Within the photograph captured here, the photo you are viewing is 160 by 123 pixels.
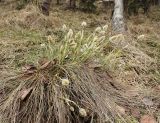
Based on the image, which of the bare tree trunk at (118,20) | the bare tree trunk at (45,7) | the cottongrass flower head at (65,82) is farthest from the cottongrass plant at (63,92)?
the bare tree trunk at (45,7)

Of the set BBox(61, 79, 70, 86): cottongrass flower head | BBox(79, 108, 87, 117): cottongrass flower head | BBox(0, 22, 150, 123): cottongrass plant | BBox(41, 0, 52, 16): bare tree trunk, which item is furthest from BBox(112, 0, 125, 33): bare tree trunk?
BBox(79, 108, 87, 117): cottongrass flower head

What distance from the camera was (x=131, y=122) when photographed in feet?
11.7

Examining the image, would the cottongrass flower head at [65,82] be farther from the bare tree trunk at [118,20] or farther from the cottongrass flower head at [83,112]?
the bare tree trunk at [118,20]

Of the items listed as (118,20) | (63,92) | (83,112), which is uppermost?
(118,20)

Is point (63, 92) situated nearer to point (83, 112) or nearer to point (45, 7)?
point (83, 112)

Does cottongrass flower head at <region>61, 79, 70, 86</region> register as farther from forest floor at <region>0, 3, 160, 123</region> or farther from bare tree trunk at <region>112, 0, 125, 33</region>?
bare tree trunk at <region>112, 0, 125, 33</region>

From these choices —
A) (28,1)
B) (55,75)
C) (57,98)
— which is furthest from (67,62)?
(28,1)

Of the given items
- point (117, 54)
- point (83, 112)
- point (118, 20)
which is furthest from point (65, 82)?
point (118, 20)

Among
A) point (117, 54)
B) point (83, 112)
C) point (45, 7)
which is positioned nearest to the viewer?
point (83, 112)

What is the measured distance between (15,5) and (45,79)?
496cm

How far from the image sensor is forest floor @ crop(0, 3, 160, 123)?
12.6 ft

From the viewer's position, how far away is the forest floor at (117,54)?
3841mm

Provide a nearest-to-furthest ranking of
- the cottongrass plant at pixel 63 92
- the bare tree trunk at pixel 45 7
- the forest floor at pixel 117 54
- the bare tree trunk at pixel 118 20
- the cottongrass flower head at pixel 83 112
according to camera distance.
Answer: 1. the cottongrass flower head at pixel 83 112
2. the cottongrass plant at pixel 63 92
3. the forest floor at pixel 117 54
4. the bare tree trunk at pixel 118 20
5. the bare tree trunk at pixel 45 7

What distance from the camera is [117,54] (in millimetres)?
4211
